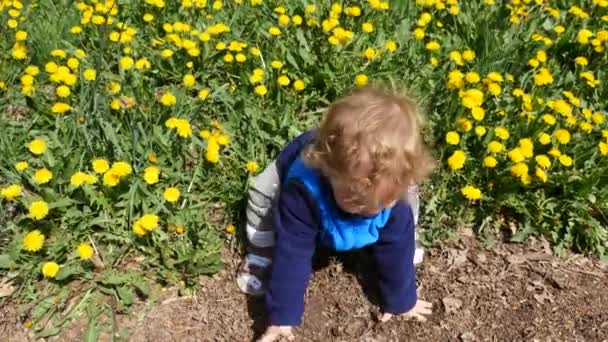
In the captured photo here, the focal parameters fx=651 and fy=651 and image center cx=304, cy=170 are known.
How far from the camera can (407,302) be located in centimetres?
271

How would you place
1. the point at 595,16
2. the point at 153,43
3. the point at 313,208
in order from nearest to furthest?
the point at 313,208 < the point at 153,43 < the point at 595,16

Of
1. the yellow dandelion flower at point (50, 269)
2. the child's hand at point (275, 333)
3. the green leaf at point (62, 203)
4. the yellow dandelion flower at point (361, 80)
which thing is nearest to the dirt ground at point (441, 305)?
the child's hand at point (275, 333)

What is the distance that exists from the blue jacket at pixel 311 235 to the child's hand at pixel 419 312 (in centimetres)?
12

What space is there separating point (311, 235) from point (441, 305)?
81cm

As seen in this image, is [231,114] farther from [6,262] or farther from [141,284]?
[6,262]

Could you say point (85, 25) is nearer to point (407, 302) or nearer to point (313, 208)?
point (313, 208)

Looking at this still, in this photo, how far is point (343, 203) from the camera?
7.19ft

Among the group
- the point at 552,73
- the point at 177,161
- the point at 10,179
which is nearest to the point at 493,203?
the point at 552,73

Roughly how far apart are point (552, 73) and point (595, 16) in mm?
732

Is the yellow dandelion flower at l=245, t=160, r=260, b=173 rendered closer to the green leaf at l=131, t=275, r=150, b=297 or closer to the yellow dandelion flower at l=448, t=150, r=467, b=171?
the green leaf at l=131, t=275, r=150, b=297

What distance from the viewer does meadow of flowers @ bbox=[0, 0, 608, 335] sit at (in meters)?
2.72

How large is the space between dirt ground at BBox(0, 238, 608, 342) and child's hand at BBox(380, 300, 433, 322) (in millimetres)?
29

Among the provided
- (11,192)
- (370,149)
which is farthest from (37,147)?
(370,149)

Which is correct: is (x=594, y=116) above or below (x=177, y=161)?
above
